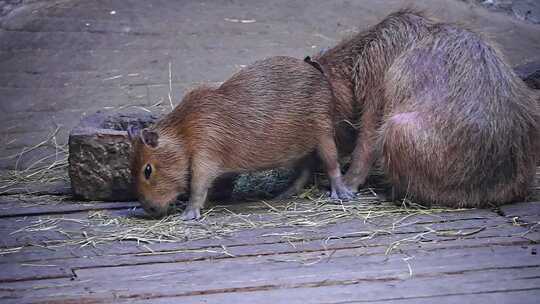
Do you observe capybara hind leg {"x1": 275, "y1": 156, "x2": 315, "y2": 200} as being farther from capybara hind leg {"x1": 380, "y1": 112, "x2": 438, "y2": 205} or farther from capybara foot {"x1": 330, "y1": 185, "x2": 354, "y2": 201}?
capybara hind leg {"x1": 380, "y1": 112, "x2": 438, "y2": 205}

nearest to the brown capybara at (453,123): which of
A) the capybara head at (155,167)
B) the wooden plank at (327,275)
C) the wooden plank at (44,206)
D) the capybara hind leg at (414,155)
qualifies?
the capybara hind leg at (414,155)

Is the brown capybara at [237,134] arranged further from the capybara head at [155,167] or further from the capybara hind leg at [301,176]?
the capybara hind leg at [301,176]

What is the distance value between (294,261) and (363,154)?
1541mm

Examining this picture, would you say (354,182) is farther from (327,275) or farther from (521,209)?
(327,275)

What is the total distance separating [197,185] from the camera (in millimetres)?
5633

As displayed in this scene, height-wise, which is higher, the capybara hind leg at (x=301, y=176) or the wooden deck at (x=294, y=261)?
the wooden deck at (x=294, y=261)

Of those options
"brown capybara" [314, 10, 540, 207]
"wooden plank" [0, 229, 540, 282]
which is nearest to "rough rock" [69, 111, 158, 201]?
"wooden plank" [0, 229, 540, 282]

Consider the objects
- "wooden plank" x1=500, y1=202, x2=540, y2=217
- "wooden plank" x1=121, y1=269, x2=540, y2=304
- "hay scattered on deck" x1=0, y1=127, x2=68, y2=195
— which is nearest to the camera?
"wooden plank" x1=121, y1=269, x2=540, y2=304

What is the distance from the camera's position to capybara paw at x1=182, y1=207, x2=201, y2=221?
5598 mm

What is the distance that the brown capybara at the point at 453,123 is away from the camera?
5.57 meters

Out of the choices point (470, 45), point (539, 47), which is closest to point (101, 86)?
point (470, 45)

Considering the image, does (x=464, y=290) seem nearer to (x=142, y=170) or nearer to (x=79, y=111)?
(x=142, y=170)

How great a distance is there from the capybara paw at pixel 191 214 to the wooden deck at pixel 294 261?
10cm

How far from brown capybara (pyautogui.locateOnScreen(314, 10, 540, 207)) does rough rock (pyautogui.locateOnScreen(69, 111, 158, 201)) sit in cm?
153
